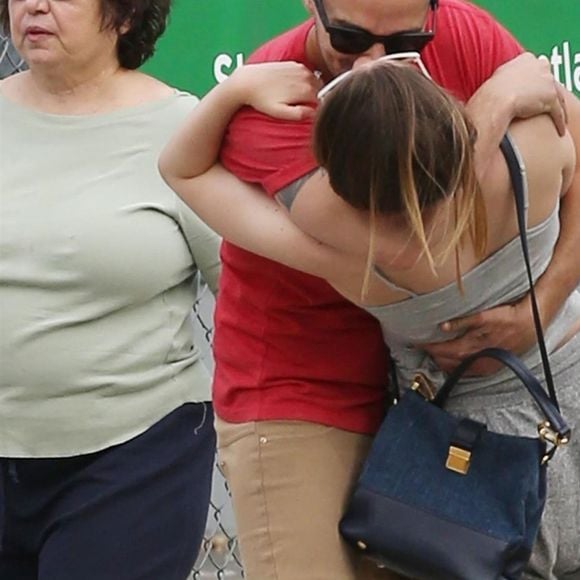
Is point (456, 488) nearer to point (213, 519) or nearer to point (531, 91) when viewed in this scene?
point (531, 91)

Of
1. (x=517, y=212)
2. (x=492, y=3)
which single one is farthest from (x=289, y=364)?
(x=492, y=3)

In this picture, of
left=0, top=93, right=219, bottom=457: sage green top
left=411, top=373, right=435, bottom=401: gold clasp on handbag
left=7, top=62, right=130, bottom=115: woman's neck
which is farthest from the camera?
left=7, top=62, right=130, bottom=115: woman's neck

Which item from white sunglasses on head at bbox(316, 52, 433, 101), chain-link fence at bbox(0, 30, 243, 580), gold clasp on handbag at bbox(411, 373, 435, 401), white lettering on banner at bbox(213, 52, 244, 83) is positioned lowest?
chain-link fence at bbox(0, 30, 243, 580)

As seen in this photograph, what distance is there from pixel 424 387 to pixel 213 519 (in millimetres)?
2417

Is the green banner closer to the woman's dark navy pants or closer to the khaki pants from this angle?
the woman's dark navy pants

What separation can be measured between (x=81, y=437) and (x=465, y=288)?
1.11 meters

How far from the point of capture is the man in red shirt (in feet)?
7.80

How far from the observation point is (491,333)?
7.82 feet

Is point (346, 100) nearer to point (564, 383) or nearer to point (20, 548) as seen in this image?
point (564, 383)

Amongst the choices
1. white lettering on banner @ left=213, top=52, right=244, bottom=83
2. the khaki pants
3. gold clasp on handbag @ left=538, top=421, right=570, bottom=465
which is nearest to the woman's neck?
white lettering on banner @ left=213, top=52, right=244, bottom=83

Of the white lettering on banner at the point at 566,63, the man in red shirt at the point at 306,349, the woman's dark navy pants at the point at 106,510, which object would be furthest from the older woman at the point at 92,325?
the white lettering on banner at the point at 566,63

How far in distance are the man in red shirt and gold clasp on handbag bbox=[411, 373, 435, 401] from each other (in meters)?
0.04

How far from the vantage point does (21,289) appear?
10.2 feet

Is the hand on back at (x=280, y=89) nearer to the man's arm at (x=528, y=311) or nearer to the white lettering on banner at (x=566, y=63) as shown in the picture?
the man's arm at (x=528, y=311)
